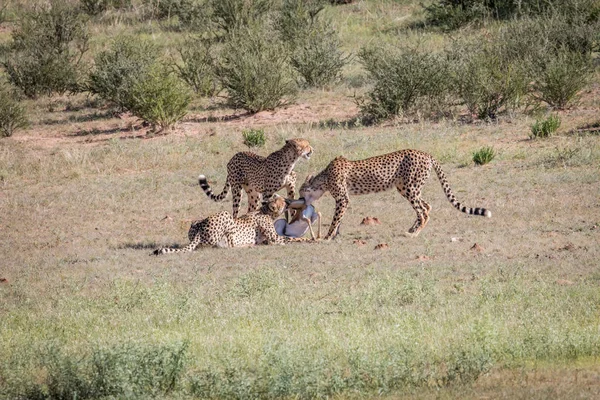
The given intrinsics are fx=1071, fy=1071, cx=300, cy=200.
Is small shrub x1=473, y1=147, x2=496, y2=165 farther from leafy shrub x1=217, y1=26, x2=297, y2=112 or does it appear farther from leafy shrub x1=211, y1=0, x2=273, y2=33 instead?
leafy shrub x1=211, y1=0, x2=273, y2=33

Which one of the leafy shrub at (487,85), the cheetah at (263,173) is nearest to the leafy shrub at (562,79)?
the leafy shrub at (487,85)

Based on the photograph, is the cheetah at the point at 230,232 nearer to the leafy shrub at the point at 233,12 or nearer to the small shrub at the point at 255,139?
the small shrub at the point at 255,139

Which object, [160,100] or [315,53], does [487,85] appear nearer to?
[315,53]

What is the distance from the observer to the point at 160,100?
2061 centimetres

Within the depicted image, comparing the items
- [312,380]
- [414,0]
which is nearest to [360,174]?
[312,380]

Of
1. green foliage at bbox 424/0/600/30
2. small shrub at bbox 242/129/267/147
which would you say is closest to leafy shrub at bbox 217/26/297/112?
small shrub at bbox 242/129/267/147

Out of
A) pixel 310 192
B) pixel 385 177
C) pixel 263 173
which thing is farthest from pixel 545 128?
pixel 263 173

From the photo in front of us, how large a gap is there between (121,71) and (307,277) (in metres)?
12.6

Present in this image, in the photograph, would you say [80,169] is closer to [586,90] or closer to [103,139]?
[103,139]

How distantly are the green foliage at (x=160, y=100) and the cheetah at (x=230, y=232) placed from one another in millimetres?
7538

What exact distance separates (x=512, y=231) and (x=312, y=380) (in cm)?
597

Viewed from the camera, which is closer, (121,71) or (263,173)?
(263,173)

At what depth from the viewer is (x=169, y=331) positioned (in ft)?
31.3

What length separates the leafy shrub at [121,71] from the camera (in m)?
22.2
